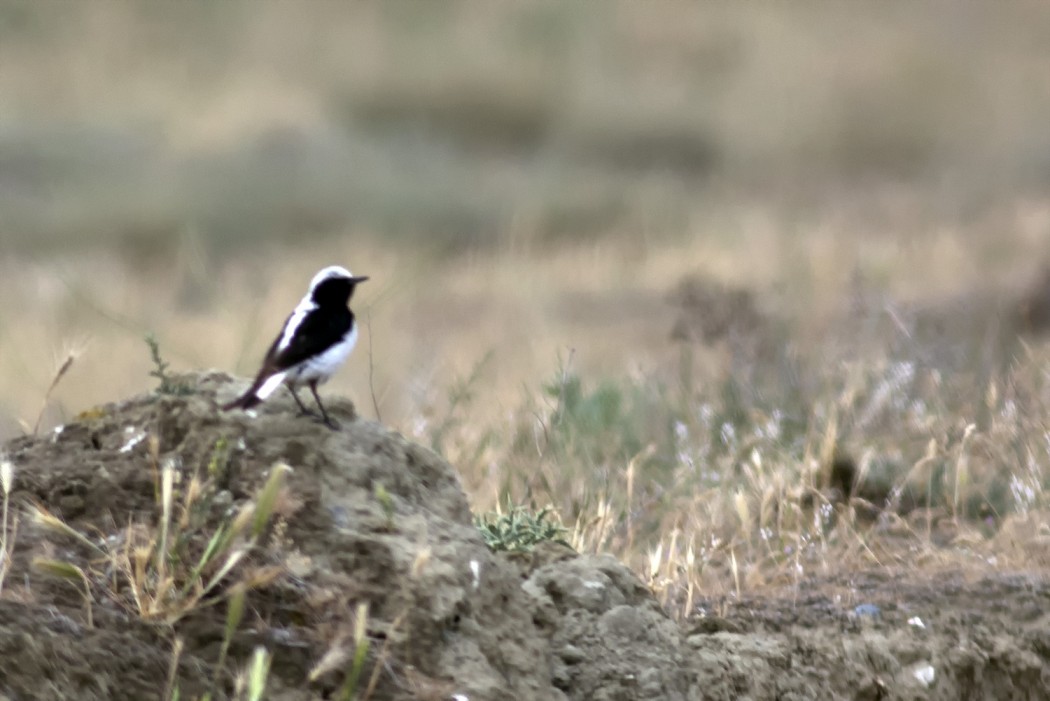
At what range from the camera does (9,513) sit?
3.17 metres

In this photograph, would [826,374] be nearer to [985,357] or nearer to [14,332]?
[985,357]

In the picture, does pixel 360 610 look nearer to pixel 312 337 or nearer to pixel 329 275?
pixel 312 337

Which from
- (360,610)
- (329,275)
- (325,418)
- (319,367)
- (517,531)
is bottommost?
(517,531)

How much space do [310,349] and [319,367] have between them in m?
A: 0.04

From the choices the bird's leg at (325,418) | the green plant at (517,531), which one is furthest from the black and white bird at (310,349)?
the green plant at (517,531)

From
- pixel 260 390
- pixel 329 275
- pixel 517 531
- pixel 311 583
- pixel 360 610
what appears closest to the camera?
pixel 360 610

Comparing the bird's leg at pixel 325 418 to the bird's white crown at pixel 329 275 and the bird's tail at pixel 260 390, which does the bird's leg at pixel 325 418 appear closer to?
the bird's tail at pixel 260 390

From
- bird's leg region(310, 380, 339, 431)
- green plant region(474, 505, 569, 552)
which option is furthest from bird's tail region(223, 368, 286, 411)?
green plant region(474, 505, 569, 552)

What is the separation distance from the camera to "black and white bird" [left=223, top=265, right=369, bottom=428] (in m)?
3.24

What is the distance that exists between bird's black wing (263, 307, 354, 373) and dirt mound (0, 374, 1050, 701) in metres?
0.16

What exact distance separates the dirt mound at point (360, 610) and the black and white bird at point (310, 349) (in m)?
0.09

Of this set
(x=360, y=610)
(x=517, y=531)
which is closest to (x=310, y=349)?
(x=517, y=531)

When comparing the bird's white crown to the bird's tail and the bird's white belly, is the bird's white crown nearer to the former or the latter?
the bird's white belly

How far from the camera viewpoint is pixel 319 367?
3262 mm
